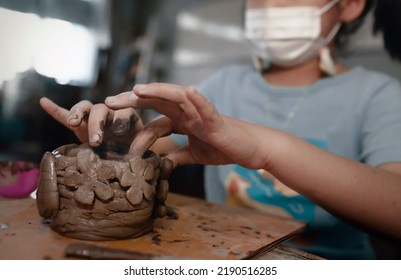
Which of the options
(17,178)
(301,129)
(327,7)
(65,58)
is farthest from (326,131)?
(17,178)

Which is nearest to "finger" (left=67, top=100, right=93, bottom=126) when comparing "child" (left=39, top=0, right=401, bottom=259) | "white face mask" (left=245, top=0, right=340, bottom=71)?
"child" (left=39, top=0, right=401, bottom=259)

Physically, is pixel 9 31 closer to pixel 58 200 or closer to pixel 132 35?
pixel 58 200

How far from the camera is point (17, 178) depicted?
31.0 inches

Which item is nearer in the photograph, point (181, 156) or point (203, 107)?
point (203, 107)

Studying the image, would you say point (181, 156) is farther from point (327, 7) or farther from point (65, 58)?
point (327, 7)

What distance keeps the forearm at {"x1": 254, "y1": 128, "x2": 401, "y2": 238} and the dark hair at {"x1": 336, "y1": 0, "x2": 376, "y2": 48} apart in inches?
22.0

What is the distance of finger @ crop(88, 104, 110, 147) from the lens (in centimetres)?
56

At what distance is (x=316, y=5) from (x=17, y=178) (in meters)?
0.91

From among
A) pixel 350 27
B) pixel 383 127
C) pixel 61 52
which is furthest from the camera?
pixel 350 27

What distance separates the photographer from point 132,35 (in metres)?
1.36

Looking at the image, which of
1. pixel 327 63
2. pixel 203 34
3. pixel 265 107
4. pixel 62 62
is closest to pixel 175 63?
pixel 203 34

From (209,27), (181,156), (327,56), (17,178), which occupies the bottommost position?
(17,178)

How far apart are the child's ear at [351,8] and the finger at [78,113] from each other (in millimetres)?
822

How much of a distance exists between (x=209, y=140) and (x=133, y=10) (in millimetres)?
999
